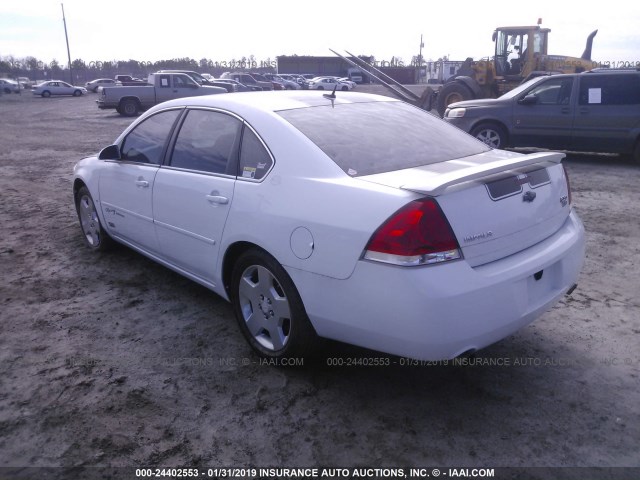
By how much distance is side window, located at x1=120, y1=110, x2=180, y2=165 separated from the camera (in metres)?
4.13

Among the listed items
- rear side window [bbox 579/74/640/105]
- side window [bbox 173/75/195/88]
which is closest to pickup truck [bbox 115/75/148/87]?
side window [bbox 173/75/195/88]

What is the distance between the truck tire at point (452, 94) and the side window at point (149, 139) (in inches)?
503

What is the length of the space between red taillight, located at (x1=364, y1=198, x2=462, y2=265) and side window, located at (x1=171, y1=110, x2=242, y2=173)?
1.35m

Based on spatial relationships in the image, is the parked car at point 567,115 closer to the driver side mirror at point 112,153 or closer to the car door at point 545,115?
the car door at point 545,115

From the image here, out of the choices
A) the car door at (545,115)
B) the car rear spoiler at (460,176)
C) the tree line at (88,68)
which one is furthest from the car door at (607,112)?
the tree line at (88,68)

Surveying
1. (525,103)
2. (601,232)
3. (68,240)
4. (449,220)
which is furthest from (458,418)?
(525,103)

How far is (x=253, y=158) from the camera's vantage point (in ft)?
10.7

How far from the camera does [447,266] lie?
8.18 ft

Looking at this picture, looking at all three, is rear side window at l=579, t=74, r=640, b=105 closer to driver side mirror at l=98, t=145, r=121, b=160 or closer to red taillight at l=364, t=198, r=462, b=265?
driver side mirror at l=98, t=145, r=121, b=160

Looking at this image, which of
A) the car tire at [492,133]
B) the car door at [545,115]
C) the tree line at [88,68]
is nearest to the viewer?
the car door at [545,115]

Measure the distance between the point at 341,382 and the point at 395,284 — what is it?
0.91 metres

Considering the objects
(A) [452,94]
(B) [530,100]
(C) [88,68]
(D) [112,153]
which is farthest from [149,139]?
(C) [88,68]

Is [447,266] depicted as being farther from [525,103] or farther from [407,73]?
[407,73]

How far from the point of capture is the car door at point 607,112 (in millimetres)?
9383
